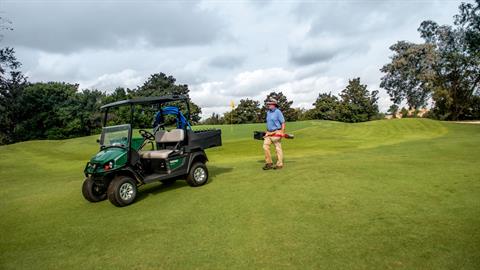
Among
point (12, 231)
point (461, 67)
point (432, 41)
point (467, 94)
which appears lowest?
point (12, 231)

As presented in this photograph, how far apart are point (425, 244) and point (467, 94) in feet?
184

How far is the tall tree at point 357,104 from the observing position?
67.7 meters

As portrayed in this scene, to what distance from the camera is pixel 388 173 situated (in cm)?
871

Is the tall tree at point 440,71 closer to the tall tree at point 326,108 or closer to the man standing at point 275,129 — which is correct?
the tall tree at point 326,108

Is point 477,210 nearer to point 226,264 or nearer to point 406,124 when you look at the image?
point 226,264

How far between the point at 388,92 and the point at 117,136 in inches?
2131

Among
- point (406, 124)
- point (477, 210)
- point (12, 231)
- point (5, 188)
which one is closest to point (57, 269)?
point (12, 231)

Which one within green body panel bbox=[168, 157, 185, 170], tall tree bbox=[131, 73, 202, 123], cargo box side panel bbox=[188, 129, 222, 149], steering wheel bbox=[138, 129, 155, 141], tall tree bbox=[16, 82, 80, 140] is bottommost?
green body panel bbox=[168, 157, 185, 170]

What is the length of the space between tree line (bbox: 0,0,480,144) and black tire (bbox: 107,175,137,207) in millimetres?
33120

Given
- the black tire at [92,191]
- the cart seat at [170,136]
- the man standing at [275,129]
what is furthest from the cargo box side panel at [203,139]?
the black tire at [92,191]

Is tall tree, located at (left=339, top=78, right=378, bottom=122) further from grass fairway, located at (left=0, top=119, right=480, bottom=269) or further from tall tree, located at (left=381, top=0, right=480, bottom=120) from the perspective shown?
grass fairway, located at (left=0, top=119, right=480, bottom=269)

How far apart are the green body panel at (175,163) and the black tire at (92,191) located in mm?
1746

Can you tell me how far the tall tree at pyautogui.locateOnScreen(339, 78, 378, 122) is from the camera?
67688 mm

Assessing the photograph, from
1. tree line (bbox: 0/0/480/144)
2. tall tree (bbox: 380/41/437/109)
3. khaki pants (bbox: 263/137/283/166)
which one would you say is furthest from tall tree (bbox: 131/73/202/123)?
khaki pants (bbox: 263/137/283/166)
